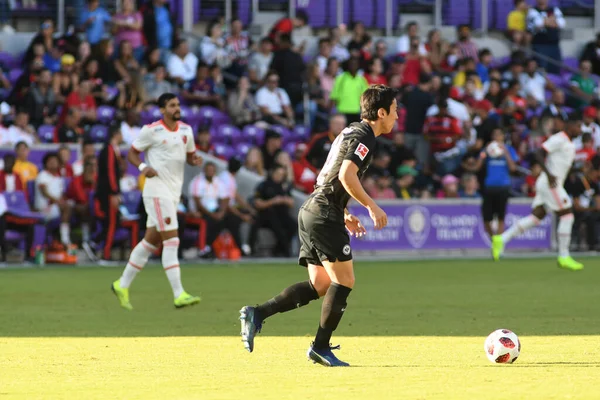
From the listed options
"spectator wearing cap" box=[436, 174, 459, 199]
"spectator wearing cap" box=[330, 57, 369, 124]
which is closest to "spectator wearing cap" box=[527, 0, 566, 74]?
"spectator wearing cap" box=[330, 57, 369, 124]

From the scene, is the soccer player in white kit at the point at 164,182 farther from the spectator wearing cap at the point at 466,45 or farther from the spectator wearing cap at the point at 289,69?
the spectator wearing cap at the point at 466,45

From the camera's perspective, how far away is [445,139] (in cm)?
2639

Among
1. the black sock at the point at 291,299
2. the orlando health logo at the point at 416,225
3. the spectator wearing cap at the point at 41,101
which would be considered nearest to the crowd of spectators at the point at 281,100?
the spectator wearing cap at the point at 41,101

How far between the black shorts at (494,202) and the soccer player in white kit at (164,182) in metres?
10.7

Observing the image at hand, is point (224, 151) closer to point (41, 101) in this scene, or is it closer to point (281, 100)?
point (281, 100)

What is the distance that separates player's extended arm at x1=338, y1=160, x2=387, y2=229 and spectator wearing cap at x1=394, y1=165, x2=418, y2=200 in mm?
16111

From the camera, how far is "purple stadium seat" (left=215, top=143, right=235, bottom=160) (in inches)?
984

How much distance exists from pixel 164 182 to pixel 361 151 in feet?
19.6

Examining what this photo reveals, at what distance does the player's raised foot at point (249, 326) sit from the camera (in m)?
9.22

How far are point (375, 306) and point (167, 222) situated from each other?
2.61 metres

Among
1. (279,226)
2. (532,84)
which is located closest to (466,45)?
(532,84)

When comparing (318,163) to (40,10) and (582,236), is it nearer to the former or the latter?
(582,236)
